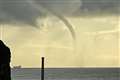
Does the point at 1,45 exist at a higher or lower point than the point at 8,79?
higher

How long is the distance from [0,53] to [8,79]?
1.25 m

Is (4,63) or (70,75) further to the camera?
(70,75)

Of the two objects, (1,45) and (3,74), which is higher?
(1,45)

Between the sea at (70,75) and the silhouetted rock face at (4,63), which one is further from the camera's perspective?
the sea at (70,75)

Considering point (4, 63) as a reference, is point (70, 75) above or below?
below

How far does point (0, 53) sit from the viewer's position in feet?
67.8

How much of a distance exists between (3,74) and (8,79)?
0.43 meters

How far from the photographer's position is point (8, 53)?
2089cm

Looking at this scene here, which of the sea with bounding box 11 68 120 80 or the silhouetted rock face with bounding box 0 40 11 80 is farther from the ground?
the silhouetted rock face with bounding box 0 40 11 80

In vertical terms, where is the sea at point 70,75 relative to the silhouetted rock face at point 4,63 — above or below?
below

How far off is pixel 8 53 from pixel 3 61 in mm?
568

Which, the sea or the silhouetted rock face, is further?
the sea

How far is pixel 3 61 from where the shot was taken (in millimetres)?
20484

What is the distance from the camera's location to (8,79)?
2066 centimetres
